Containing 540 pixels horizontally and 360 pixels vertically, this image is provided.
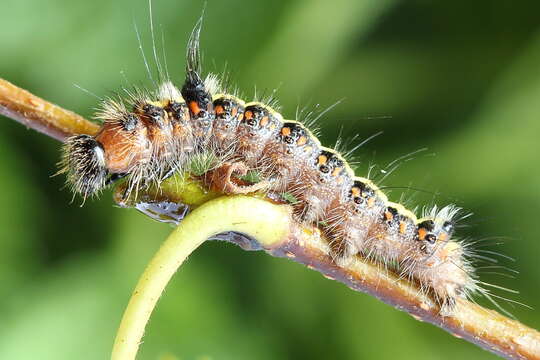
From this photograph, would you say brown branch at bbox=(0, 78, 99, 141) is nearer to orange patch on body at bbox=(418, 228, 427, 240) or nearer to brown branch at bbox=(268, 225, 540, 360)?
brown branch at bbox=(268, 225, 540, 360)

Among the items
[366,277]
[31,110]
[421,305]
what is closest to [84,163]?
[31,110]

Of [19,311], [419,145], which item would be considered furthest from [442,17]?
[19,311]

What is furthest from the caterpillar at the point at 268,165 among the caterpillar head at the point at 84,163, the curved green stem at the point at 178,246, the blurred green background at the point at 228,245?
the blurred green background at the point at 228,245

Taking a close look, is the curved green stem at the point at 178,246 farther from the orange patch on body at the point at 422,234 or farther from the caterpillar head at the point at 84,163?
the orange patch on body at the point at 422,234

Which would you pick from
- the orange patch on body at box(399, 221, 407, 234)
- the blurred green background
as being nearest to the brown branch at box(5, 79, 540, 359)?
the orange patch on body at box(399, 221, 407, 234)

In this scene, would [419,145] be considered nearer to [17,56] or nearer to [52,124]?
[17,56]

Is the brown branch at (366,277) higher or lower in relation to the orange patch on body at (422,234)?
lower
